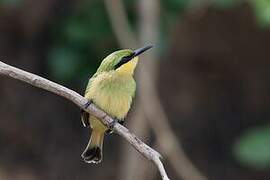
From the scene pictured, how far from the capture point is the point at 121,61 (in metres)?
2.71

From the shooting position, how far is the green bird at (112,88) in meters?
2.69

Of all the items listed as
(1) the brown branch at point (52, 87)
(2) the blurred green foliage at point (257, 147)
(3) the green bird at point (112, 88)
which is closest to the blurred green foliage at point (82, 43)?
(2) the blurred green foliage at point (257, 147)

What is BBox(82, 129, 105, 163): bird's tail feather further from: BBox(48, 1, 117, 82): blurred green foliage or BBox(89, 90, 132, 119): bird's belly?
BBox(48, 1, 117, 82): blurred green foliage

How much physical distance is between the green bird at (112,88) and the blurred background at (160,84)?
2.29m

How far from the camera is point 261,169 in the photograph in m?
5.98

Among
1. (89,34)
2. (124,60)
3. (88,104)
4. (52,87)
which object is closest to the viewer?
(52,87)

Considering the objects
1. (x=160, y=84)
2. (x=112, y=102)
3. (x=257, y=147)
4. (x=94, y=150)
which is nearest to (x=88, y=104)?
(x=112, y=102)

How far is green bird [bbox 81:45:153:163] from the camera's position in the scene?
2.69 metres

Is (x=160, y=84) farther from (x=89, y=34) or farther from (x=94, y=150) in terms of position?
(x=94, y=150)

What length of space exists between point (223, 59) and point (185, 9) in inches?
34.4

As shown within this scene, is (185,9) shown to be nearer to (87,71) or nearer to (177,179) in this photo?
(87,71)

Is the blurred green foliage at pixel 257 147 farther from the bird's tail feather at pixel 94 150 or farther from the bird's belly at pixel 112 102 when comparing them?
the bird's belly at pixel 112 102

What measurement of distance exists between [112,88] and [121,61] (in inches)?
4.6

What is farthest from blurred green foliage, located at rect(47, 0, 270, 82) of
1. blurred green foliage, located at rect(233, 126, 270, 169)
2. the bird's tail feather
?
the bird's tail feather
